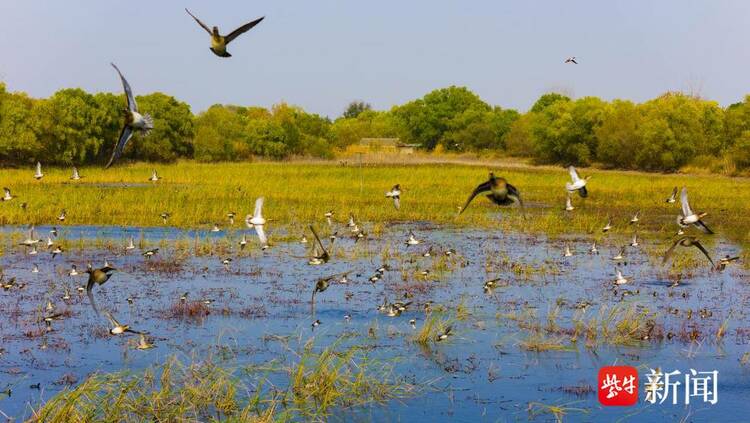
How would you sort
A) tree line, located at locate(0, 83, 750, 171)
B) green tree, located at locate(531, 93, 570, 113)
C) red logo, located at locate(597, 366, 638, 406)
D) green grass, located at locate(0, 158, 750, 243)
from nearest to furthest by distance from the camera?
1. red logo, located at locate(597, 366, 638, 406)
2. green grass, located at locate(0, 158, 750, 243)
3. tree line, located at locate(0, 83, 750, 171)
4. green tree, located at locate(531, 93, 570, 113)

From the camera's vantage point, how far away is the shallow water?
49.7 ft

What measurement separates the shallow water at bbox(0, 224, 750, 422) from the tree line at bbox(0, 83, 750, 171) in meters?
36.2

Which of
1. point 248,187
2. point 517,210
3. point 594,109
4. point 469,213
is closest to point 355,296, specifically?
point 469,213

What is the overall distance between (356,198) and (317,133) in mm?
47608

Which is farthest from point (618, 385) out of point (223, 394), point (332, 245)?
point (332, 245)

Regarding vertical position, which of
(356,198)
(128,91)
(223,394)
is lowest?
(223,394)

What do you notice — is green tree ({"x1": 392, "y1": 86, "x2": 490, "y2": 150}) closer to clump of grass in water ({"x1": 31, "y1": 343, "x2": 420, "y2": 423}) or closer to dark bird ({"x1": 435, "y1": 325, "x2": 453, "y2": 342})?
dark bird ({"x1": 435, "y1": 325, "x2": 453, "y2": 342})

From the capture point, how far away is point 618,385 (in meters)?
15.5

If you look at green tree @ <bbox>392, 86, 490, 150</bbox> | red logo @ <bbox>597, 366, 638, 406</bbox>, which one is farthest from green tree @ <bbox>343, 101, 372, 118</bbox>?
red logo @ <bbox>597, 366, 638, 406</bbox>

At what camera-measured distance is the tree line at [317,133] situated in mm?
63344

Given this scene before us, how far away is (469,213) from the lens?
4078 cm

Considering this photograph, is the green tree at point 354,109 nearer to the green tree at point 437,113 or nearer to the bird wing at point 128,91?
the green tree at point 437,113

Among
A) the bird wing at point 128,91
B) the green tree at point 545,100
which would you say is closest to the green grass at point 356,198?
the bird wing at point 128,91

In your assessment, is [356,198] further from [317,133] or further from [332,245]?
[317,133]
